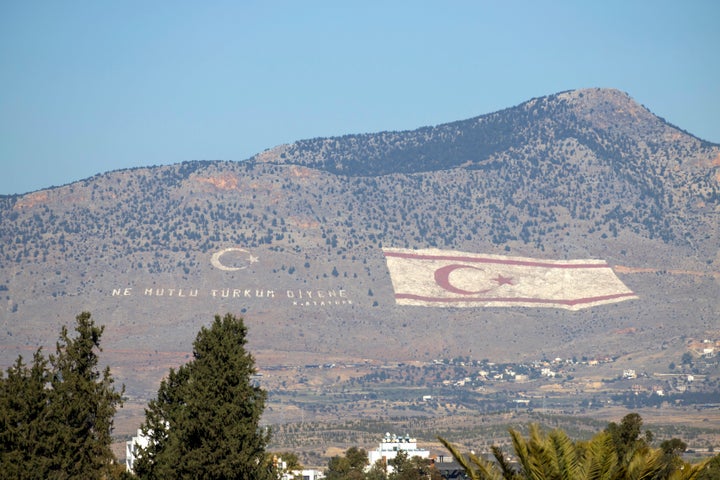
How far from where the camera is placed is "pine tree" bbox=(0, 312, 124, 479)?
2719 inches

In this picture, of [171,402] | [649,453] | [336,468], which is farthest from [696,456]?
[649,453]

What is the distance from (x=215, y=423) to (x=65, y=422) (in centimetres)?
717

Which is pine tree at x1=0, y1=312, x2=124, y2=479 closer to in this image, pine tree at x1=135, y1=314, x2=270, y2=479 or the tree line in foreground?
the tree line in foreground

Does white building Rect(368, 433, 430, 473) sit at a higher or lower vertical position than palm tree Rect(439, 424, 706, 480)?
higher

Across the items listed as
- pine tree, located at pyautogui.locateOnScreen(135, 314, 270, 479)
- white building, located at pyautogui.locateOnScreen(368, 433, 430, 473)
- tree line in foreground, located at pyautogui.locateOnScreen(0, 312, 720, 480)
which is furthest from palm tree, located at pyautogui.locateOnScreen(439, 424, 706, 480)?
white building, located at pyautogui.locateOnScreen(368, 433, 430, 473)

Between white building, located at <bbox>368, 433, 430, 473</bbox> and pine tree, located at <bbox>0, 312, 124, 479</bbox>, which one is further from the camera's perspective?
white building, located at <bbox>368, 433, 430, 473</bbox>

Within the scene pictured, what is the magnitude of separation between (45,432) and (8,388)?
406cm

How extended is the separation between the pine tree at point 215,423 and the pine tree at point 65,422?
241cm

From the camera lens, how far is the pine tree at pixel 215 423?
66.6 meters

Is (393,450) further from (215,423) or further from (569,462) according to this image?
(569,462)

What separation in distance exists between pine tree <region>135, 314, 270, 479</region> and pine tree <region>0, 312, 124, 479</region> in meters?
2.41

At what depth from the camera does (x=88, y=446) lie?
69562 millimetres

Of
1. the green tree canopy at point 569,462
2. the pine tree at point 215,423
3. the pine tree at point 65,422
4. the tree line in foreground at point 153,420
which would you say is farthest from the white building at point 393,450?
the green tree canopy at point 569,462

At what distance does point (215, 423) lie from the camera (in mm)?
67312
